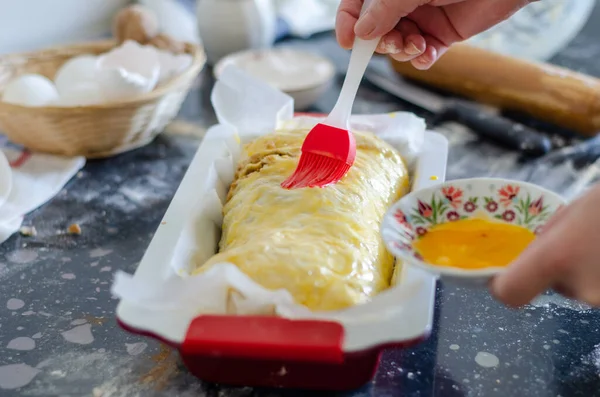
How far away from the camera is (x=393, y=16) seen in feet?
3.14

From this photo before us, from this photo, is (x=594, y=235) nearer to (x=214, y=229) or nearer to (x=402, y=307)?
(x=402, y=307)

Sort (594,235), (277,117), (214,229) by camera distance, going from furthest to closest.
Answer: (277,117)
(214,229)
(594,235)

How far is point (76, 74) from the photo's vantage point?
1271 mm

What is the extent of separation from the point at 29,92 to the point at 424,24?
0.75 metres

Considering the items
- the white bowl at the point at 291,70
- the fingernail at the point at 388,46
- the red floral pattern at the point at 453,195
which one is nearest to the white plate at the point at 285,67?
the white bowl at the point at 291,70

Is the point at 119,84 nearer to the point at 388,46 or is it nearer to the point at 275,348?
the point at 388,46

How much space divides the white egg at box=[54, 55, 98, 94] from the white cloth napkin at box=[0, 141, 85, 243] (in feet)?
0.47

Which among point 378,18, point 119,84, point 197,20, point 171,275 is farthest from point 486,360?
point 197,20

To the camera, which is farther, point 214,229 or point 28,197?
point 28,197

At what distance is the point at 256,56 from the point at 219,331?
1.13 meters

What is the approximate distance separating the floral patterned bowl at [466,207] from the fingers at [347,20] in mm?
355

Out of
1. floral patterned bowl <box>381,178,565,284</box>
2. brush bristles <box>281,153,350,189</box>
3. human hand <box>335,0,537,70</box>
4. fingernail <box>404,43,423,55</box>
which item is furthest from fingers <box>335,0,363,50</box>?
floral patterned bowl <box>381,178,565,284</box>

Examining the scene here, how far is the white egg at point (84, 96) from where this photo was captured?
1217 mm

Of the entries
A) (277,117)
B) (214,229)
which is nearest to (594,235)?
(214,229)
